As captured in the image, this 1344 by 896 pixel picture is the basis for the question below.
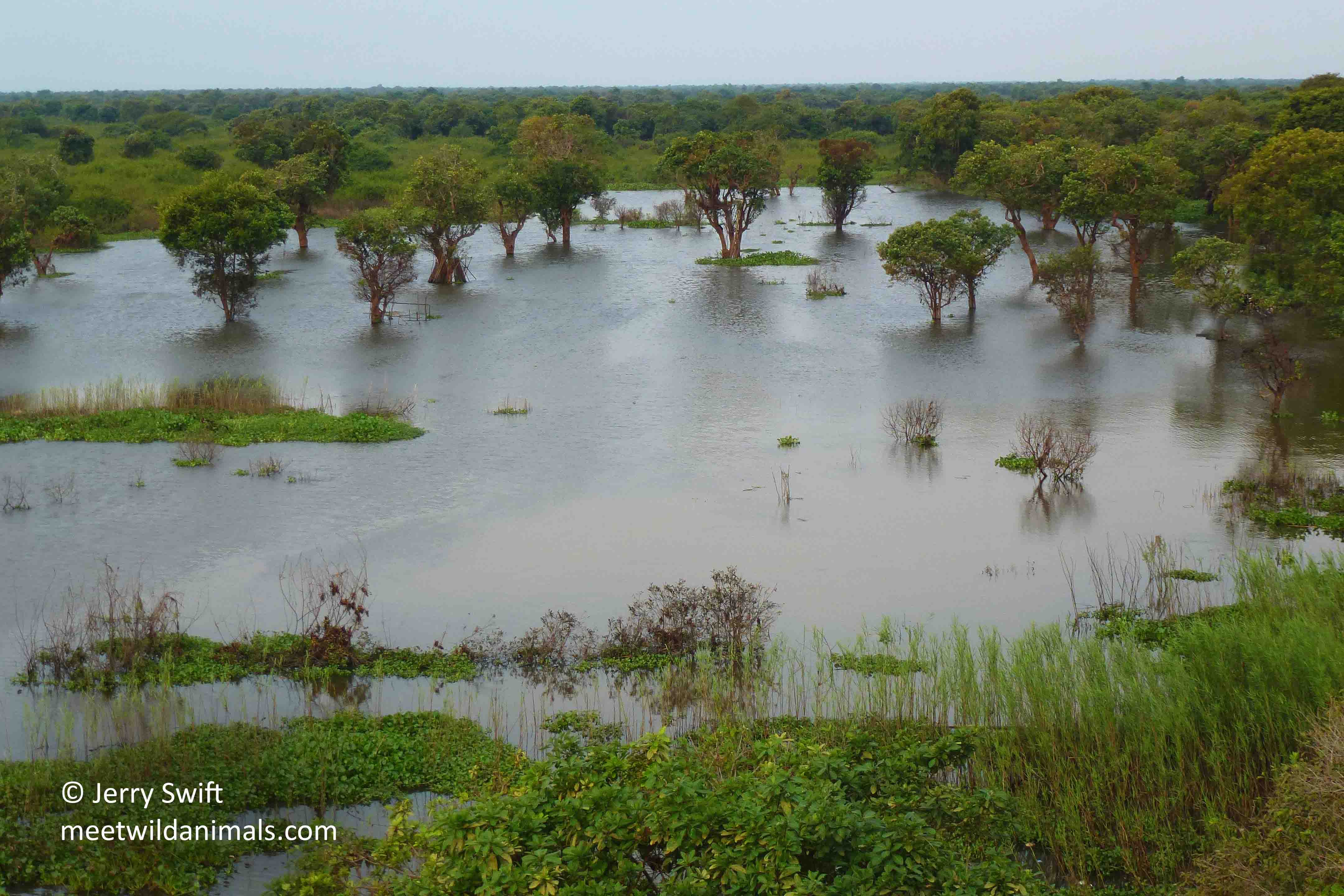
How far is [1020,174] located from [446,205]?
16597 millimetres

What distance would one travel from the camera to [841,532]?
1573 cm

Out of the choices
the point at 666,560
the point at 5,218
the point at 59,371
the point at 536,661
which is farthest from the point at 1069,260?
the point at 5,218

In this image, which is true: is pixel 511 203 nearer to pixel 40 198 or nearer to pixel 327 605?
pixel 40 198

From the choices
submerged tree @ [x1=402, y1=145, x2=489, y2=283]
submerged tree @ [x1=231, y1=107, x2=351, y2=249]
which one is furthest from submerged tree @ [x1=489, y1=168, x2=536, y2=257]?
submerged tree @ [x1=231, y1=107, x2=351, y2=249]

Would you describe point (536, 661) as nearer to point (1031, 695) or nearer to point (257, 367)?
point (1031, 695)

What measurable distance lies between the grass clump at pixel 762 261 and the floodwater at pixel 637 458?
4481 mm

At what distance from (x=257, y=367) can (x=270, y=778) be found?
17.9m

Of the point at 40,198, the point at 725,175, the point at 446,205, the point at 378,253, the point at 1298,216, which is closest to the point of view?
the point at 1298,216

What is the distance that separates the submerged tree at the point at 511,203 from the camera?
135ft

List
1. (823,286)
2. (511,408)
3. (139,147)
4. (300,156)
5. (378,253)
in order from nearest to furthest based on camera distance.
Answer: (511,408) → (378,253) → (823,286) → (300,156) → (139,147)

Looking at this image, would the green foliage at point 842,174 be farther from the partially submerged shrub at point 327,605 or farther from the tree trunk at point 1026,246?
the partially submerged shrub at point 327,605

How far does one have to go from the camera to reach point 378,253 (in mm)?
29328

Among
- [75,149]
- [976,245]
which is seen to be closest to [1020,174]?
[976,245]

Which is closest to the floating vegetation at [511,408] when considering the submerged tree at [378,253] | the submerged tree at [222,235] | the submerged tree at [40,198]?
the submerged tree at [378,253]
